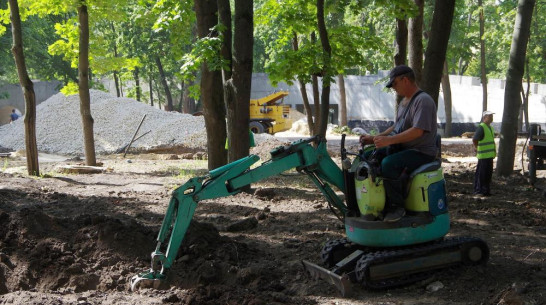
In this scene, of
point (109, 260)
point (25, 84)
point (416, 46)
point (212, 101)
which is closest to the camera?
point (109, 260)

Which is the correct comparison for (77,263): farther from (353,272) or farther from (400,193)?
(400,193)

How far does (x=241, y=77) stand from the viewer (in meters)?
12.6

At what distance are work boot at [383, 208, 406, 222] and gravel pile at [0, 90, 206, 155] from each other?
2179 cm

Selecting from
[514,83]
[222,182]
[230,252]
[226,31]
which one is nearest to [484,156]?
[514,83]

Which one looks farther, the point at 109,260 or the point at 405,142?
the point at 109,260

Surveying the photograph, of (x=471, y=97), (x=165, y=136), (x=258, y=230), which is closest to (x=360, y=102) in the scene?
(x=471, y=97)

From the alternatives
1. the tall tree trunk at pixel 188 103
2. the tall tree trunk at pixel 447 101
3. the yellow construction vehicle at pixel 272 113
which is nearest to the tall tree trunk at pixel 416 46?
the tall tree trunk at pixel 447 101

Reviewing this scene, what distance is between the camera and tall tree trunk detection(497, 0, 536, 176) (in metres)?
15.7

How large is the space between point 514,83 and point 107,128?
21596 mm

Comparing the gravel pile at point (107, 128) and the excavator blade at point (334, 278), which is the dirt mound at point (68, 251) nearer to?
the excavator blade at point (334, 278)

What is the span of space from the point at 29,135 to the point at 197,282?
11.5 m

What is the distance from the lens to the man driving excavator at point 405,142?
249 inches

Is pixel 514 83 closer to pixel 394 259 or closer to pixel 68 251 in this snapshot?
pixel 394 259

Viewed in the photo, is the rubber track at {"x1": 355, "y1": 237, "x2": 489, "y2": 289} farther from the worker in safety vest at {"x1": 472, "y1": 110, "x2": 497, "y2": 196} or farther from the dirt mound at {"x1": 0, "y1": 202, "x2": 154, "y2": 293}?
the worker in safety vest at {"x1": 472, "y1": 110, "x2": 497, "y2": 196}
